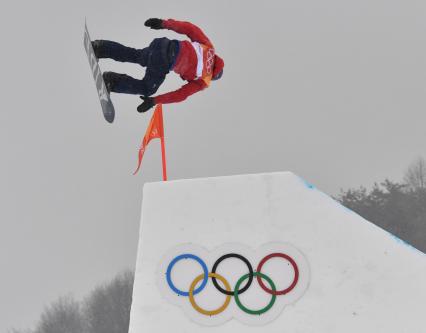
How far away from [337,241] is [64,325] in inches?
2212

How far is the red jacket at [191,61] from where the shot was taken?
23.1 feet

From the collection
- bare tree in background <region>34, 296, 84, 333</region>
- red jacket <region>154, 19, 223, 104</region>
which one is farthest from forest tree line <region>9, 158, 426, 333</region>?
red jacket <region>154, 19, 223, 104</region>

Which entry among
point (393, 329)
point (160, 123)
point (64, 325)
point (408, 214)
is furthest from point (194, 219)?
point (64, 325)

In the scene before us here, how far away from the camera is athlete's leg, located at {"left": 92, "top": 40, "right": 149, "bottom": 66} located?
717 centimetres

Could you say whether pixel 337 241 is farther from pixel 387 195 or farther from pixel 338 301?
pixel 387 195

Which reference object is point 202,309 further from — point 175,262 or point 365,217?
point 365,217

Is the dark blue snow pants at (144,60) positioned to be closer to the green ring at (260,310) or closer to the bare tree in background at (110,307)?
the green ring at (260,310)

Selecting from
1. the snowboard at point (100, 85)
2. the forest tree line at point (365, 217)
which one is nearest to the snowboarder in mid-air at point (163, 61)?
the snowboard at point (100, 85)

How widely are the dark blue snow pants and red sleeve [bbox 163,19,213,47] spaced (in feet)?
0.86

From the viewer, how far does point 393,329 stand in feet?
14.7

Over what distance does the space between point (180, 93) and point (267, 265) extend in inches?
118

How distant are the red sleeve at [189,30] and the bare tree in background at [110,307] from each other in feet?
146

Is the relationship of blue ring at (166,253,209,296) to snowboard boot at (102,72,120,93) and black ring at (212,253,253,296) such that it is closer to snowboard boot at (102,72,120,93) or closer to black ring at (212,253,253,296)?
black ring at (212,253,253,296)

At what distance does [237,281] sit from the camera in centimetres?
478
